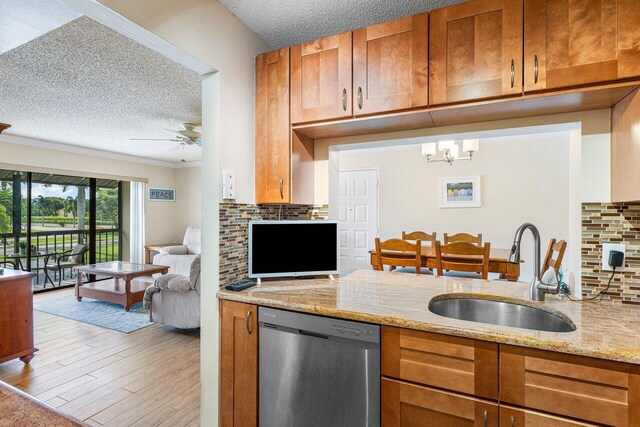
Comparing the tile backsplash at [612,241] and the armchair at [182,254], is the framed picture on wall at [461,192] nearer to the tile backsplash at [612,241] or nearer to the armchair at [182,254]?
the tile backsplash at [612,241]

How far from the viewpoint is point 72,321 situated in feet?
12.5

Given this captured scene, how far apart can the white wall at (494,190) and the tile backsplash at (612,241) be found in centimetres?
310

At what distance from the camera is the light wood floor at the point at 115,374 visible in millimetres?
2119

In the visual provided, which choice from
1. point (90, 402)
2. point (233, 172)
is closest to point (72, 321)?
point (90, 402)

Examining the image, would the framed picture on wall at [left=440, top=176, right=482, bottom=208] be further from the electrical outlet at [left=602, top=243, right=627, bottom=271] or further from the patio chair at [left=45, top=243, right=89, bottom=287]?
the patio chair at [left=45, top=243, right=89, bottom=287]

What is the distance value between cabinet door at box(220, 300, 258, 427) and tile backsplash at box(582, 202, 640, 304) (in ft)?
5.42

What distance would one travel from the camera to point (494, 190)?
178 inches

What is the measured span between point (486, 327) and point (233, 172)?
4.77 ft

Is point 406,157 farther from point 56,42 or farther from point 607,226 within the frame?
point 56,42

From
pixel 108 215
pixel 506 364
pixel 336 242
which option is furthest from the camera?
pixel 108 215

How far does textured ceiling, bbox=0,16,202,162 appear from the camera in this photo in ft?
7.23

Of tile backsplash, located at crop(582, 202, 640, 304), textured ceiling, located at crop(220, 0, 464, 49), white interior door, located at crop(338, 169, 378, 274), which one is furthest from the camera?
white interior door, located at crop(338, 169, 378, 274)

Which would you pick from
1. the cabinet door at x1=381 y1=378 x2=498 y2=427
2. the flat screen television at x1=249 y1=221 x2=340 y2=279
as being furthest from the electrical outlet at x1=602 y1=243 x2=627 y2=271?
the flat screen television at x1=249 y1=221 x2=340 y2=279

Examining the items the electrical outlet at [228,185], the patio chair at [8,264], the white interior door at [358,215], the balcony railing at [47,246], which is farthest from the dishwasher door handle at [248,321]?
the patio chair at [8,264]
